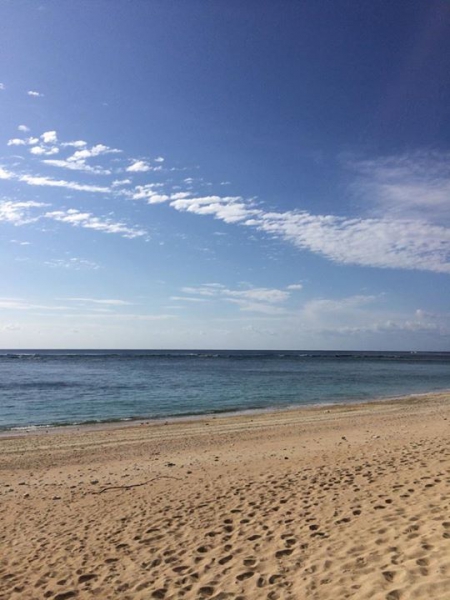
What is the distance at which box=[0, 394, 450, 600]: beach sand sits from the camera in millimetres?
5621

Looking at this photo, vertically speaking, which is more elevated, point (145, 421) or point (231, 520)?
point (231, 520)

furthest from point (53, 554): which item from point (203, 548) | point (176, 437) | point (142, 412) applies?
point (142, 412)

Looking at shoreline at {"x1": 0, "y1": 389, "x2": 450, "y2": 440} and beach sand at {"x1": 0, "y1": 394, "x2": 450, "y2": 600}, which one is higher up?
beach sand at {"x1": 0, "y1": 394, "x2": 450, "y2": 600}

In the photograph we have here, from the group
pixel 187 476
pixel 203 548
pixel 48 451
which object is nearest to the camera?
pixel 203 548

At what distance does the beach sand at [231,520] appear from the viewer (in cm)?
562

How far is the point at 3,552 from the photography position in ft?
23.8

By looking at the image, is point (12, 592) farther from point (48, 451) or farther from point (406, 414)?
point (406, 414)

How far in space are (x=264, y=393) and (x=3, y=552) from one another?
2863 cm

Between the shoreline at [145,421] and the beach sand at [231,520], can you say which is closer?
the beach sand at [231,520]

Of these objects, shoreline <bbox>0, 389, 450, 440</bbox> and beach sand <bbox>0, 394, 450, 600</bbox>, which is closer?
beach sand <bbox>0, 394, 450, 600</bbox>

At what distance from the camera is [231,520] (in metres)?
7.87

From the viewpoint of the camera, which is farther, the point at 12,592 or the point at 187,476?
the point at 187,476

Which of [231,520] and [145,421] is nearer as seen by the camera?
[231,520]

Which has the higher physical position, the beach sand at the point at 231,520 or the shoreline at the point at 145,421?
the beach sand at the point at 231,520
